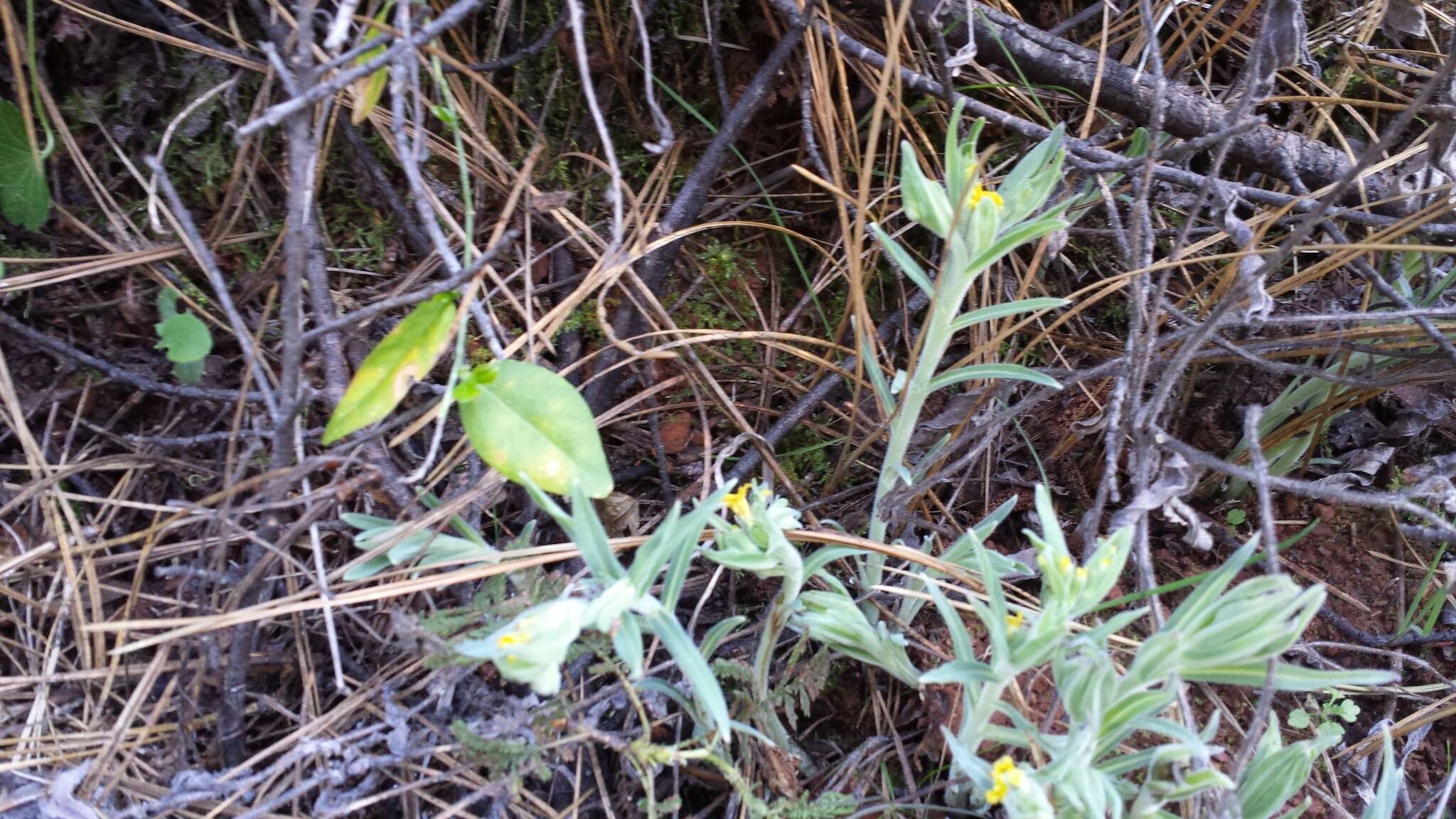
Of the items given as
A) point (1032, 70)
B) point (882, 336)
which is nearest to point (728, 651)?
point (882, 336)

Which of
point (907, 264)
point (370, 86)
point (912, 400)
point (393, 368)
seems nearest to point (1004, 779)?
point (912, 400)

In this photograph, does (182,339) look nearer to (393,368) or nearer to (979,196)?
(393,368)

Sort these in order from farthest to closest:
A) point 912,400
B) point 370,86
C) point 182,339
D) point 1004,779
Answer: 1. point 182,339
2. point 912,400
3. point 370,86
4. point 1004,779

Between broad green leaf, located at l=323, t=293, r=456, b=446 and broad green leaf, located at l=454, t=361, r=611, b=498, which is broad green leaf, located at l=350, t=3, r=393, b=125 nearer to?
broad green leaf, located at l=323, t=293, r=456, b=446

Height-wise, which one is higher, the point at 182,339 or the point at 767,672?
the point at 182,339

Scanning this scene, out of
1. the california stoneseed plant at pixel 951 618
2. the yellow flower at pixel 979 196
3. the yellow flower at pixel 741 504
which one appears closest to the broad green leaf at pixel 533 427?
the california stoneseed plant at pixel 951 618

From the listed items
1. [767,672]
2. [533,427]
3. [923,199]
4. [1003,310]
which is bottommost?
[767,672]

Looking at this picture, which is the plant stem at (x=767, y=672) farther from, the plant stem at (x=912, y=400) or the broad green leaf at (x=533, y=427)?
the broad green leaf at (x=533, y=427)

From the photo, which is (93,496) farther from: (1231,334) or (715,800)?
(1231,334)
